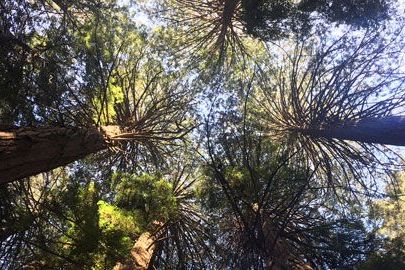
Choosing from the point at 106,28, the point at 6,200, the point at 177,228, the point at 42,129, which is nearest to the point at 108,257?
the point at 42,129

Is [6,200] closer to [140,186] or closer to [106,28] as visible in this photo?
[140,186]

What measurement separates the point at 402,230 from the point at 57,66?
31.2ft

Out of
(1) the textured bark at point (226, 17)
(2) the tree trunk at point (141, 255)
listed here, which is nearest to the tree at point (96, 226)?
(2) the tree trunk at point (141, 255)

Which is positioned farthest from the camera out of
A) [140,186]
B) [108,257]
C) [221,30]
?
[221,30]

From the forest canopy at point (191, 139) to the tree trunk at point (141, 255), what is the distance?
4 cm

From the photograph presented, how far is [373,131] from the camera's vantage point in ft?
27.3

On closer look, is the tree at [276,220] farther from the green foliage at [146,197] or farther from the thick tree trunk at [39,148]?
the thick tree trunk at [39,148]

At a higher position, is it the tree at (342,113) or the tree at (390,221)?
the tree at (342,113)

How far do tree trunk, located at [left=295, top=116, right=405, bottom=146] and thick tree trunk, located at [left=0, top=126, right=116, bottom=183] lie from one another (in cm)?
510

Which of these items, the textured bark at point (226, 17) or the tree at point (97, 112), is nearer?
the tree at point (97, 112)

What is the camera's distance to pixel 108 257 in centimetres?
678

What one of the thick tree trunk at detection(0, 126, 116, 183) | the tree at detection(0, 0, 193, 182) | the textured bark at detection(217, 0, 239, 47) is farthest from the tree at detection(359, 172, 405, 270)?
the textured bark at detection(217, 0, 239, 47)

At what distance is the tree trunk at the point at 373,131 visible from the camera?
7.85 meters

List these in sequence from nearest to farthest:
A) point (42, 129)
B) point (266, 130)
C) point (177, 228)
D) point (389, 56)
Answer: point (42, 129) < point (389, 56) < point (177, 228) < point (266, 130)
